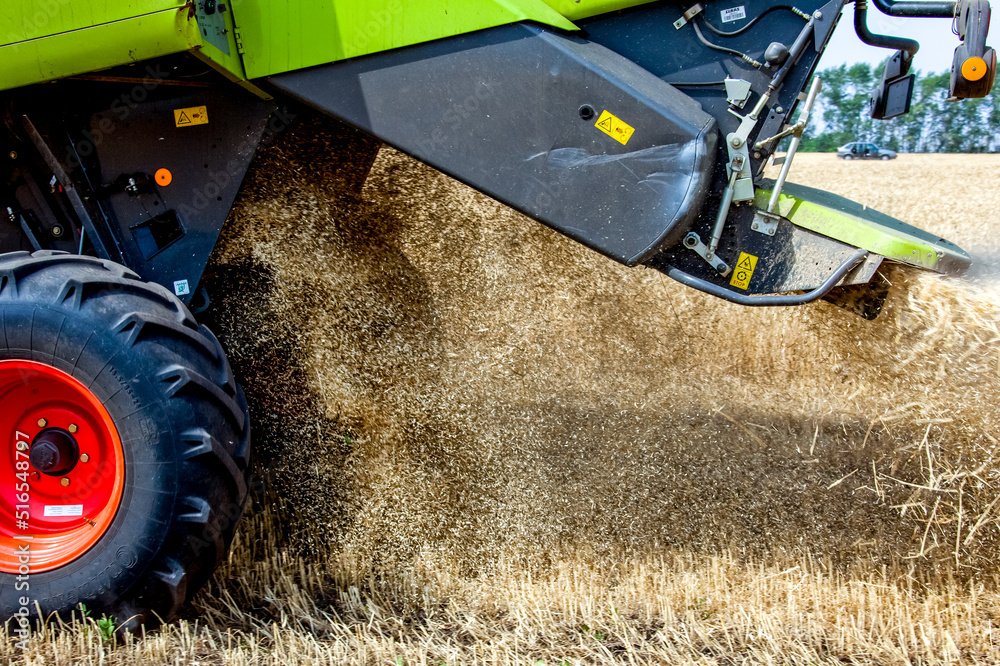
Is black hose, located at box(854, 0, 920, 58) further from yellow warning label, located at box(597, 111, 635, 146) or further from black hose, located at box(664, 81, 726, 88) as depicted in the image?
yellow warning label, located at box(597, 111, 635, 146)

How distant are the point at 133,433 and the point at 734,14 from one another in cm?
222

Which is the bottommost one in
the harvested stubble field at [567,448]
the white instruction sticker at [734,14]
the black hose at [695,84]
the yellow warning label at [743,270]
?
the harvested stubble field at [567,448]

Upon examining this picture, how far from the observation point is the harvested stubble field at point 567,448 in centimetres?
271

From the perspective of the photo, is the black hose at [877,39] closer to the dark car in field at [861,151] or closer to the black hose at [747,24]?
the black hose at [747,24]

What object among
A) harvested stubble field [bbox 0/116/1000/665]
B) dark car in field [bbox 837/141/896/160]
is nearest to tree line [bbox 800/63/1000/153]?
dark car in field [bbox 837/141/896/160]

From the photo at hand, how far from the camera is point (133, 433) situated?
2.18 metres

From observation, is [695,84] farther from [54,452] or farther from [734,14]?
[54,452]

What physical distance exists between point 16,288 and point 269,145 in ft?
3.23

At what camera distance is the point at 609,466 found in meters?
3.12

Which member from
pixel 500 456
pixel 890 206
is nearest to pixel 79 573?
pixel 500 456

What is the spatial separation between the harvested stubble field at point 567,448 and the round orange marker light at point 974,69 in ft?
2.22

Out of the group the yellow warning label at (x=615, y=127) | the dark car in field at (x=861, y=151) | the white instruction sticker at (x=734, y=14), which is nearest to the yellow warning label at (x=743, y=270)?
the yellow warning label at (x=615, y=127)

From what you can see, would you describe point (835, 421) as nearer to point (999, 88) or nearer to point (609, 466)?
point (609, 466)

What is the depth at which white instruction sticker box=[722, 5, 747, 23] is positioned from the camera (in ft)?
7.85
